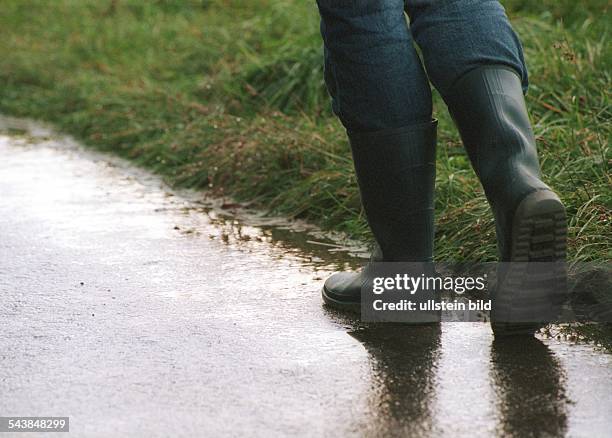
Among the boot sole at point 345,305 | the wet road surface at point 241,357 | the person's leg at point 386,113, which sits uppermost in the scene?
the person's leg at point 386,113

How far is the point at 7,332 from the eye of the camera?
7.93 ft

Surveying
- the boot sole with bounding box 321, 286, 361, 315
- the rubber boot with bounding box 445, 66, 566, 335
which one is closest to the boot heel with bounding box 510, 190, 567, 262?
the rubber boot with bounding box 445, 66, 566, 335

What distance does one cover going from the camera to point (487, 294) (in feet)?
8.69

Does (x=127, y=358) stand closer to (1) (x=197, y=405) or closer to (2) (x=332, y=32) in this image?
(1) (x=197, y=405)

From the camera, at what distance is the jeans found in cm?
230

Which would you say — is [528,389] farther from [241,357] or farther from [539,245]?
[241,357]

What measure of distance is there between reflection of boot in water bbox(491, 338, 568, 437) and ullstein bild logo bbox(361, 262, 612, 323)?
0.23ft

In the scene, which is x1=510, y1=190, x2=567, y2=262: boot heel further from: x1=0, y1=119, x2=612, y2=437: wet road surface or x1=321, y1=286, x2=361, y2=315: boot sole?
x1=321, y1=286, x2=361, y2=315: boot sole

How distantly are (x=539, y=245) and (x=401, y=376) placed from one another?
38 cm

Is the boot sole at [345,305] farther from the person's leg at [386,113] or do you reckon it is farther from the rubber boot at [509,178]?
the rubber boot at [509,178]

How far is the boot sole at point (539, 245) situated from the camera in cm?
209

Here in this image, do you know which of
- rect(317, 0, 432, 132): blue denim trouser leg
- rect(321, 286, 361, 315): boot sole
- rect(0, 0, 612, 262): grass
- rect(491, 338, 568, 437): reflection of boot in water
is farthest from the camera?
rect(0, 0, 612, 262): grass

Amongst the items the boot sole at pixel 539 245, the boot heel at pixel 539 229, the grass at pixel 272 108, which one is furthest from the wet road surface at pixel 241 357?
the grass at pixel 272 108

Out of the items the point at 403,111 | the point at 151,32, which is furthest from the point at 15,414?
the point at 151,32
